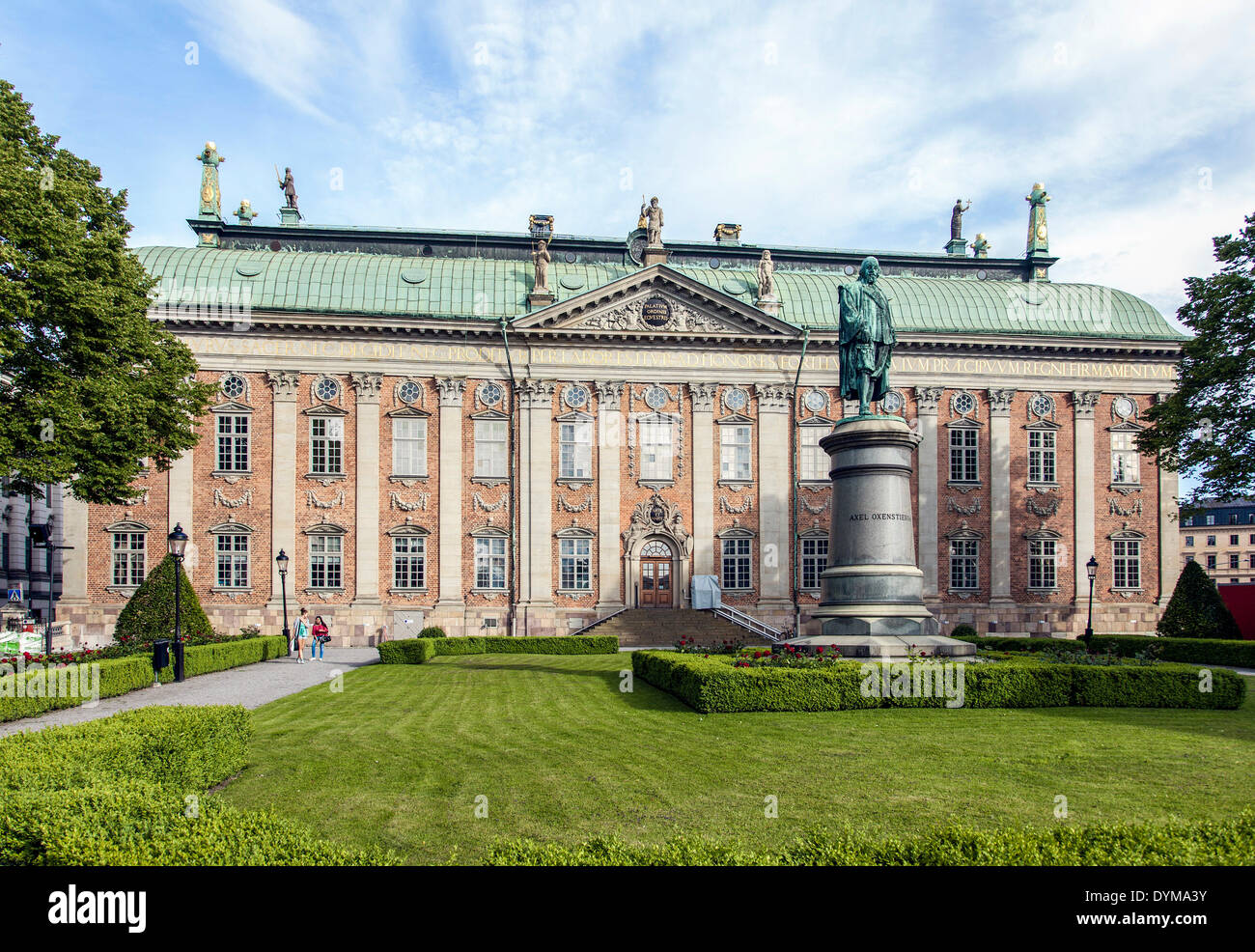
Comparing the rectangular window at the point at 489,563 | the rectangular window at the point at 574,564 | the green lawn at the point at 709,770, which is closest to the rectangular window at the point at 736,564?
the rectangular window at the point at 574,564

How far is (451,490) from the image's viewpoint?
1724 inches

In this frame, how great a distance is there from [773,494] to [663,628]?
9137mm

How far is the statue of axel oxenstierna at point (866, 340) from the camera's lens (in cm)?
2308

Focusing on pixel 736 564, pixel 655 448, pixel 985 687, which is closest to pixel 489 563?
pixel 655 448

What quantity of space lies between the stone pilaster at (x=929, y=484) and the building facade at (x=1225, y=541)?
8235cm

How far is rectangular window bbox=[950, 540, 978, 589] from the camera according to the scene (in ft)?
151

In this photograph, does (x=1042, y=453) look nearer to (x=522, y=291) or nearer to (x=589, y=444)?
(x=589, y=444)

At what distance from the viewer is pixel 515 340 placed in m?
44.4

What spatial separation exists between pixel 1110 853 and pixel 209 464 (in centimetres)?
4288

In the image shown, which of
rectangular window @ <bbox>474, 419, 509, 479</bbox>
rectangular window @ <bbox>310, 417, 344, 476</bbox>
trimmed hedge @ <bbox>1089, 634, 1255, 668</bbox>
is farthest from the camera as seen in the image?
rectangular window @ <bbox>474, 419, 509, 479</bbox>

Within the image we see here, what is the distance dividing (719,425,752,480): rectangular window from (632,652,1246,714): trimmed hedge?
86.2 ft

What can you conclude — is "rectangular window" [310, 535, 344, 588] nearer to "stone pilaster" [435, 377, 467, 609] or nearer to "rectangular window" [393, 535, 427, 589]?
"rectangular window" [393, 535, 427, 589]

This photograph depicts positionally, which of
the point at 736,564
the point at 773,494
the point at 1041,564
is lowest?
the point at 1041,564

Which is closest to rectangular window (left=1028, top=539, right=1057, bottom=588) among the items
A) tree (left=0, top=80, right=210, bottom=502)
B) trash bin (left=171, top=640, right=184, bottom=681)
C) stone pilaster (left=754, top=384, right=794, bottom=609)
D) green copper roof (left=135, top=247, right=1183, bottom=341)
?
green copper roof (left=135, top=247, right=1183, bottom=341)
